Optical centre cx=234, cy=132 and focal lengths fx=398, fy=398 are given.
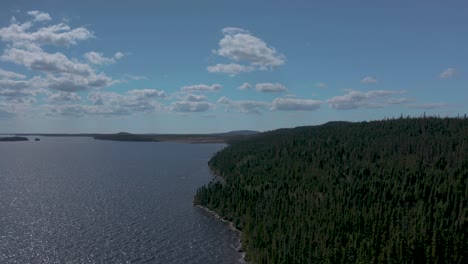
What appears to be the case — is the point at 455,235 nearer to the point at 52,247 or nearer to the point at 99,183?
the point at 52,247

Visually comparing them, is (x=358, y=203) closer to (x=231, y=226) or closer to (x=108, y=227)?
(x=231, y=226)

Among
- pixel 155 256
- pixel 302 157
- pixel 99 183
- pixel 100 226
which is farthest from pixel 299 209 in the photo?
pixel 99 183

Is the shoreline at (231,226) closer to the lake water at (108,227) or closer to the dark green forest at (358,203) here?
the dark green forest at (358,203)

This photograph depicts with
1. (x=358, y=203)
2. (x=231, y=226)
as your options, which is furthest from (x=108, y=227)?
(x=358, y=203)

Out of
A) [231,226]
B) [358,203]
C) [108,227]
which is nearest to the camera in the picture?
[108,227]

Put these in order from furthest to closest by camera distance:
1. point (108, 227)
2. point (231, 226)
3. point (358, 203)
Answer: point (358, 203)
point (231, 226)
point (108, 227)

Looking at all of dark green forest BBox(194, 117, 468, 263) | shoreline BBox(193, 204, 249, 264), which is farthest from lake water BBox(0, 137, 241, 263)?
dark green forest BBox(194, 117, 468, 263)

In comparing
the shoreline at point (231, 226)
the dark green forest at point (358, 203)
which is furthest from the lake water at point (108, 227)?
the dark green forest at point (358, 203)

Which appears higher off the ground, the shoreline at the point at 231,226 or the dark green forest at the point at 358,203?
the dark green forest at the point at 358,203

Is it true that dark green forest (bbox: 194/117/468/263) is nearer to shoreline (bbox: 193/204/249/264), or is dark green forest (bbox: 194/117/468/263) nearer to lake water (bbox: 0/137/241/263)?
shoreline (bbox: 193/204/249/264)

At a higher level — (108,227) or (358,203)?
(358,203)
